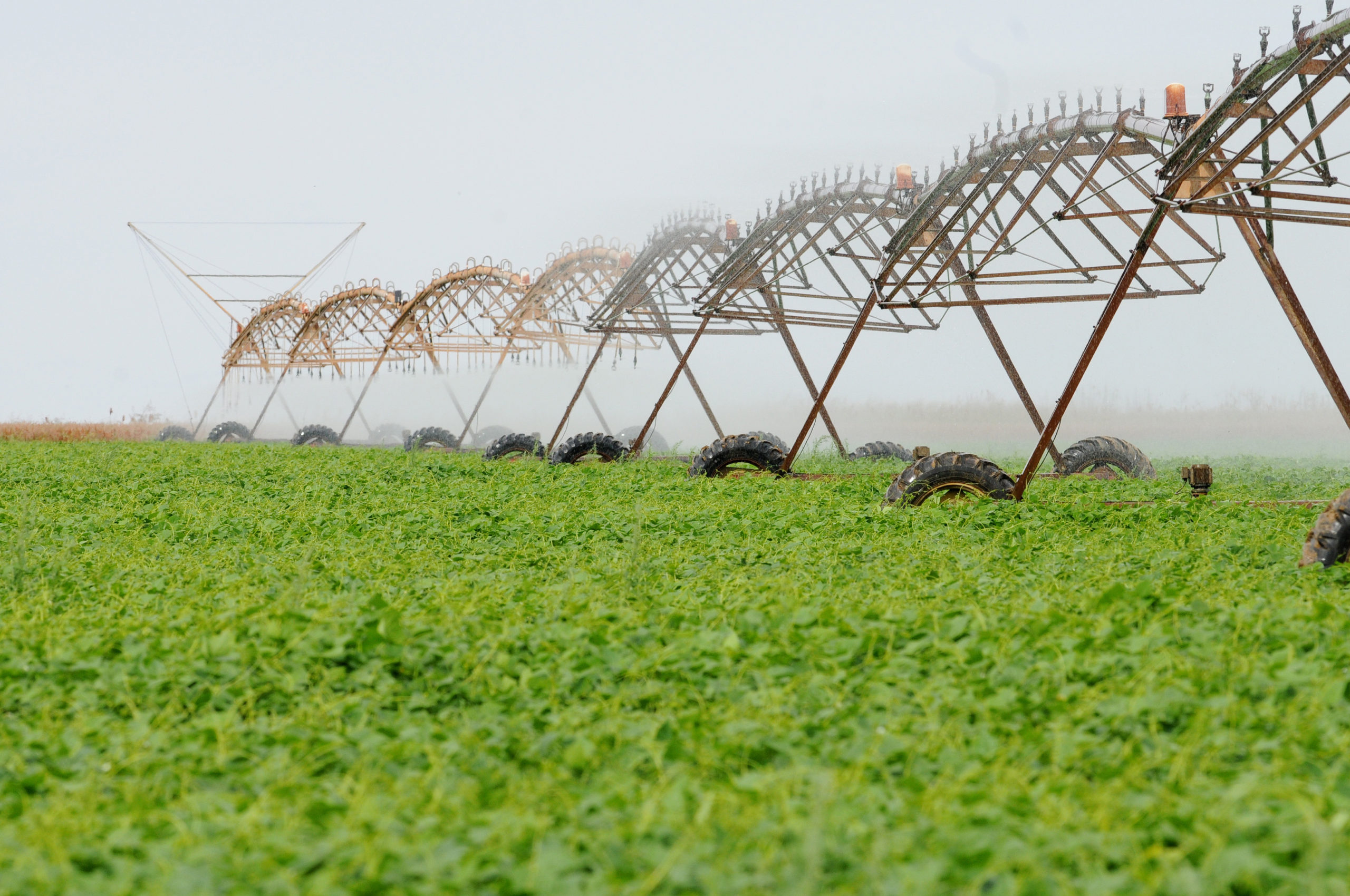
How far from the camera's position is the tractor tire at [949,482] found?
9.29 m

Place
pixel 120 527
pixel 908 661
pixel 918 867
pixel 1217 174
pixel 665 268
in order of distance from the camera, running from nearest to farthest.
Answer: pixel 918 867 < pixel 908 661 < pixel 1217 174 < pixel 120 527 < pixel 665 268

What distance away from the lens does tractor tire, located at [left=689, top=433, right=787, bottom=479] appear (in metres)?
13.8

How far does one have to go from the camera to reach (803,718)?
363cm

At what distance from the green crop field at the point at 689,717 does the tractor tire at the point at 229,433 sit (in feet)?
102

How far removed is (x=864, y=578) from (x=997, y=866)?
373 centimetres

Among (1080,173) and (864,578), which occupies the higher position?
(1080,173)

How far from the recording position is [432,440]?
87.6 ft

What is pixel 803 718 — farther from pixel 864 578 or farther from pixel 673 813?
pixel 864 578

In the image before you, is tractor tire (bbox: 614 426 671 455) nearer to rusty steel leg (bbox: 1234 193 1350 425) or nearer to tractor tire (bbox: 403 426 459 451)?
tractor tire (bbox: 403 426 459 451)

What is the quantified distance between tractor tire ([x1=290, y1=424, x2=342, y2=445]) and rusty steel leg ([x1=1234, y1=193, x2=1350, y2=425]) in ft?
84.6

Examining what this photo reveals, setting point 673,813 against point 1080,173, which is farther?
point 1080,173

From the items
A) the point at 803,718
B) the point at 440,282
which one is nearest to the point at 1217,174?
the point at 803,718

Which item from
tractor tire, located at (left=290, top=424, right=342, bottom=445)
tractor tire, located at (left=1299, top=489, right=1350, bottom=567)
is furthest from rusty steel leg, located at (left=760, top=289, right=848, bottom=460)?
tractor tire, located at (left=290, top=424, right=342, bottom=445)

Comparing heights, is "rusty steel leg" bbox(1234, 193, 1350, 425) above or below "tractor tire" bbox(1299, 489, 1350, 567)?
above
